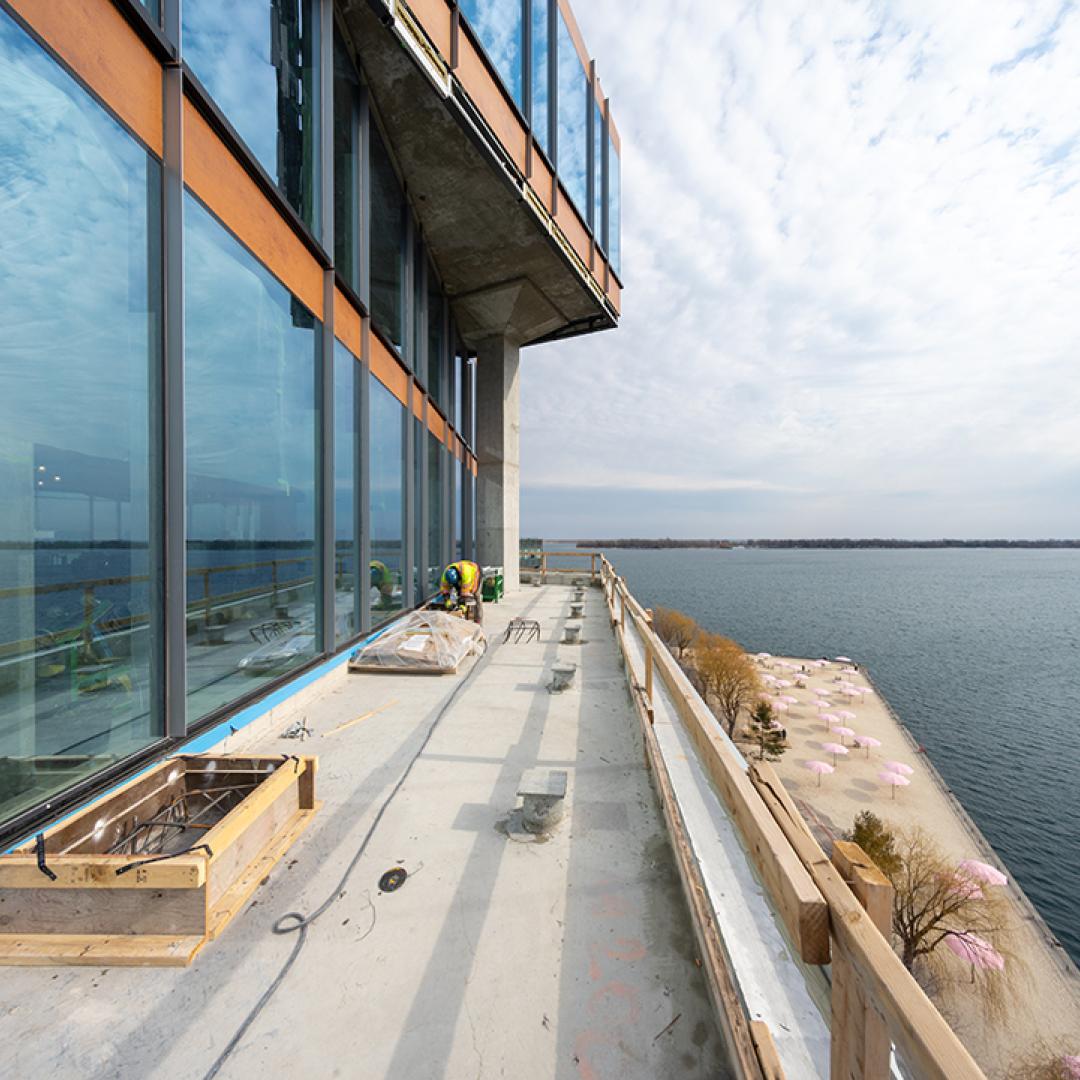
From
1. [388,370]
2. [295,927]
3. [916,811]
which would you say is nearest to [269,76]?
[388,370]

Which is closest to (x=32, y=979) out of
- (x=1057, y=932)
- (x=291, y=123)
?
(x=291, y=123)

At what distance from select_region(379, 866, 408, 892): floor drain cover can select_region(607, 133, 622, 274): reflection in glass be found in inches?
701

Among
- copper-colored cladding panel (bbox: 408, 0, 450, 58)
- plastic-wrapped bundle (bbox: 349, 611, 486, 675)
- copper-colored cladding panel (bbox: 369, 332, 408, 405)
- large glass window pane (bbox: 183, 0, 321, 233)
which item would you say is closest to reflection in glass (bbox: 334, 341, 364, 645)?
plastic-wrapped bundle (bbox: 349, 611, 486, 675)

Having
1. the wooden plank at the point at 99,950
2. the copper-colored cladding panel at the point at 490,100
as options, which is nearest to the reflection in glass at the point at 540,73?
the copper-colored cladding panel at the point at 490,100

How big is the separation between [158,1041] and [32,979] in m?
0.86

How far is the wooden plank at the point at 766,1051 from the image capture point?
1.62 m

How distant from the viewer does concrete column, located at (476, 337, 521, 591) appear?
17.8 metres

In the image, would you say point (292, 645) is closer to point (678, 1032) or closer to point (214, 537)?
point (214, 537)

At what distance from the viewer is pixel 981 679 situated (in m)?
43.6

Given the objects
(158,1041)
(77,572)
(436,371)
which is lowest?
(158,1041)

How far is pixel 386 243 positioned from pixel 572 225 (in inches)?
250

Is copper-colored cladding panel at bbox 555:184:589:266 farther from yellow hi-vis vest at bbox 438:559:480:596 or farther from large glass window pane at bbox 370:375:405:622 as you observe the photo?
yellow hi-vis vest at bbox 438:559:480:596

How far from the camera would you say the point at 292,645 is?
21.1 ft

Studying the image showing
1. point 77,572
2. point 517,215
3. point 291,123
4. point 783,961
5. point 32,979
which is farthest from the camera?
point 517,215
